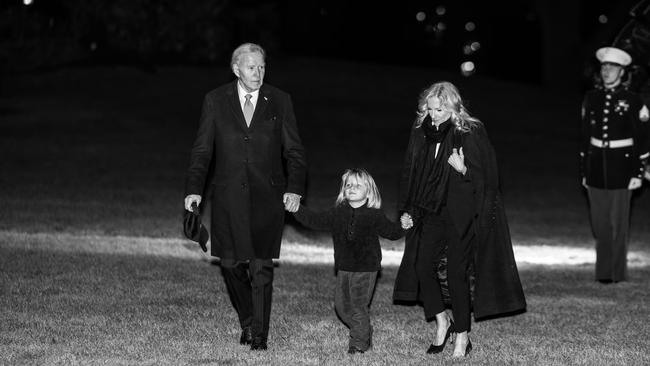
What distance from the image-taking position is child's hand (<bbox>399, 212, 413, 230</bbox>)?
900 centimetres

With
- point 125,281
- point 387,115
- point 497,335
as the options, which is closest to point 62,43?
point 387,115

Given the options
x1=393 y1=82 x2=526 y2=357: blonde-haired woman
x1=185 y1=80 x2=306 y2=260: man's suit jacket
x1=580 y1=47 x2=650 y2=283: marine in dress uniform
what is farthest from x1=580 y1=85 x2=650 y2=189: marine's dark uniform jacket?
x1=185 y1=80 x2=306 y2=260: man's suit jacket

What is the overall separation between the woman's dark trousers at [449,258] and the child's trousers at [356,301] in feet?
1.25

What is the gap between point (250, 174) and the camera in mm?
9141

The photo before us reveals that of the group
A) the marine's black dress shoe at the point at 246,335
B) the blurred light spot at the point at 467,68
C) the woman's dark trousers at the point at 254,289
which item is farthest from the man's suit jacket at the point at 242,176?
the blurred light spot at the point at 467,68

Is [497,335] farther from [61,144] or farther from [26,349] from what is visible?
[61,144]

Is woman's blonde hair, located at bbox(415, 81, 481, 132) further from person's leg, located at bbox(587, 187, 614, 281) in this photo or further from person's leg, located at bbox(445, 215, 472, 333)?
person's leg, located at bbox(587, 187, 614, 281)

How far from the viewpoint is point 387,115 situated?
33812 mm

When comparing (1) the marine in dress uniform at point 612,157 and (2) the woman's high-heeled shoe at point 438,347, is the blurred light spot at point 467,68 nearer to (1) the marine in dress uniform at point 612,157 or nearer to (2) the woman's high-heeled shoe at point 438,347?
(1) the marine in dress uniform at point 612,157

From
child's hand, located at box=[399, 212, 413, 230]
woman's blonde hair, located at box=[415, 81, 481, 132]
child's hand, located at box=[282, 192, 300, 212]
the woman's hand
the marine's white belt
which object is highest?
woman's blonde hair, located at box=[415, 81, 481, 132]

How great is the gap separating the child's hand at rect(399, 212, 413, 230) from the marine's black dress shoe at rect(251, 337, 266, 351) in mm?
1327

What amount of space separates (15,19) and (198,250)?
2098 centimetres

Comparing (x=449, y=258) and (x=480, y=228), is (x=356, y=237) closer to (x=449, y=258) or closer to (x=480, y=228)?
(x=449, y=258)

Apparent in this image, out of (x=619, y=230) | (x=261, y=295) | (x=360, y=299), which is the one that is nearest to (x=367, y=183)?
(x=360, y=299)
